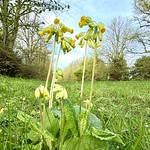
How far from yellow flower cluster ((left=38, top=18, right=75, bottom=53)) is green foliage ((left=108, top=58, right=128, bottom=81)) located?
88.8ft

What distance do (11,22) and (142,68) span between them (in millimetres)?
13911

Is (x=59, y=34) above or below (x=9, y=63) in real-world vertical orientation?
below

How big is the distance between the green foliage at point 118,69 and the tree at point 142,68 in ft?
4.18

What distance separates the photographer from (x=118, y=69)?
28.8 metres

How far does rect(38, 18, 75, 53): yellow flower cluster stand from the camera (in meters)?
1.23

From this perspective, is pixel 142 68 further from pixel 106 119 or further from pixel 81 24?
pixel 81 24

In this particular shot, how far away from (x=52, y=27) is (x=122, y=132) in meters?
0.76

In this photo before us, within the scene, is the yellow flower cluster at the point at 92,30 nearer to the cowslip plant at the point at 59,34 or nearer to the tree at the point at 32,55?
the cowslip plant at the point at 59,34

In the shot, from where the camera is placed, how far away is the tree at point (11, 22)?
15.1 meters

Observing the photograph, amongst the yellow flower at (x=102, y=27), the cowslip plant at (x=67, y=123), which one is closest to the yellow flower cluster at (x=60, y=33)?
the cowslip plant at (x=67, y=123)

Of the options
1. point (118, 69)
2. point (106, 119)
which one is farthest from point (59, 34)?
point (118, 69)

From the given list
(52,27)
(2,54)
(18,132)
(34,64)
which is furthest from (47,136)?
(34,64)

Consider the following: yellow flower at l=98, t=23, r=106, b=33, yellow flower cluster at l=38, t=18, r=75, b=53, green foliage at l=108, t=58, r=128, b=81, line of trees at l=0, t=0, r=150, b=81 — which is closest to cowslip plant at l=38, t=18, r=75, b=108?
yellow flower cluster at l=38, t=18, r=75, b=53

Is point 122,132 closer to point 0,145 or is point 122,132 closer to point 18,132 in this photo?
point 18,132
